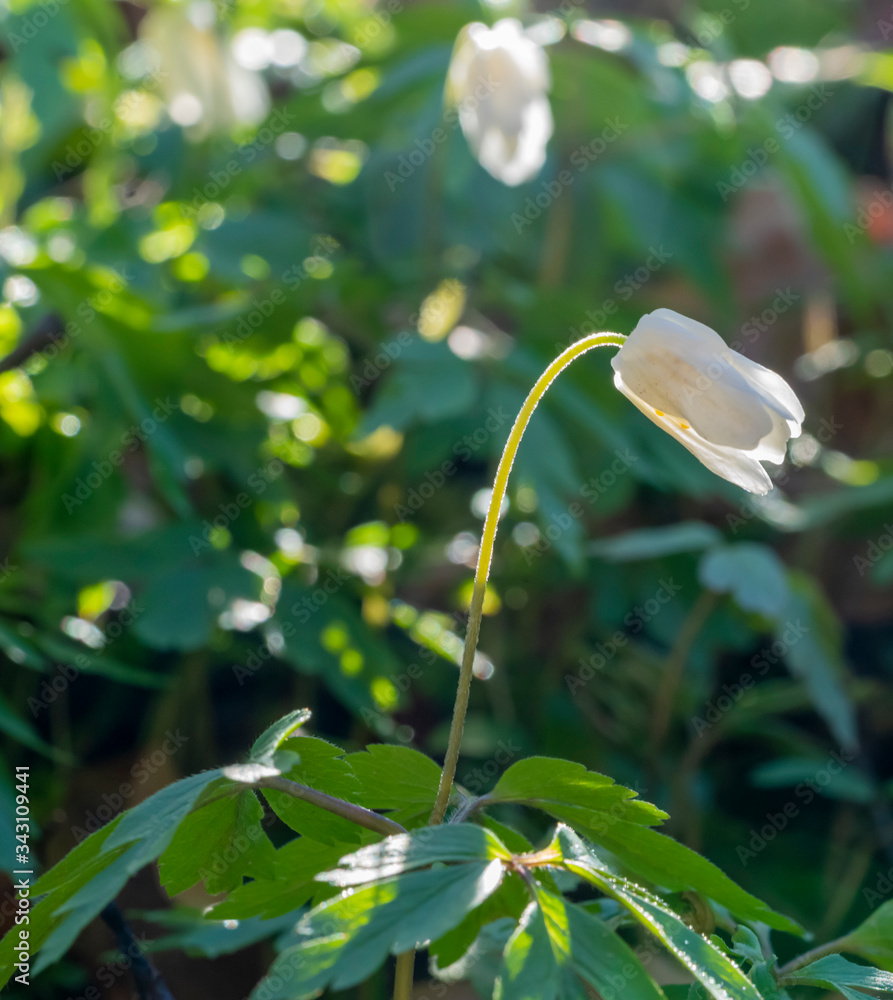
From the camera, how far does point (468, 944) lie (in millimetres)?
456

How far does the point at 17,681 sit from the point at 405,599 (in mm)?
501

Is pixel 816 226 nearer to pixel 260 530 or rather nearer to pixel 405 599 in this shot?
pixel 405 599

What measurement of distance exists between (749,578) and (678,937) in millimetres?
747

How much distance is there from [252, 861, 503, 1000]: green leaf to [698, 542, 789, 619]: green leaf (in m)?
0.73

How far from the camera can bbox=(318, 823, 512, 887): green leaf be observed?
0.36 metres

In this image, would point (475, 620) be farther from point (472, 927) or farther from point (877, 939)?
point (877, 939)

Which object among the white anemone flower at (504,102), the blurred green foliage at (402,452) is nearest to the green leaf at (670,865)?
the blurred green foliage at (402,452)

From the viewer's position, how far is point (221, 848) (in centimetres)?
45

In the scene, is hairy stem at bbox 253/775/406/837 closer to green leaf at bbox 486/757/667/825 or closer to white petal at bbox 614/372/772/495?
green leaf at bbox 486/757/667/825

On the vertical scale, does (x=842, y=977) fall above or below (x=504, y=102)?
below

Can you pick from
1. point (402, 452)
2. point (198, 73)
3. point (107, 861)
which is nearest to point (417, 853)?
point (107, 861)

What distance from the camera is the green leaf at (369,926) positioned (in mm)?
342

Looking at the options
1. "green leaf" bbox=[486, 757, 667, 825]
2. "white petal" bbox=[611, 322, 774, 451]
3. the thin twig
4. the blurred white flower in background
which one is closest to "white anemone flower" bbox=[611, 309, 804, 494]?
"white petal" bbox=[611, 322, 774, 451]

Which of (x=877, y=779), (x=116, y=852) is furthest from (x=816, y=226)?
(x=116, y=852)
